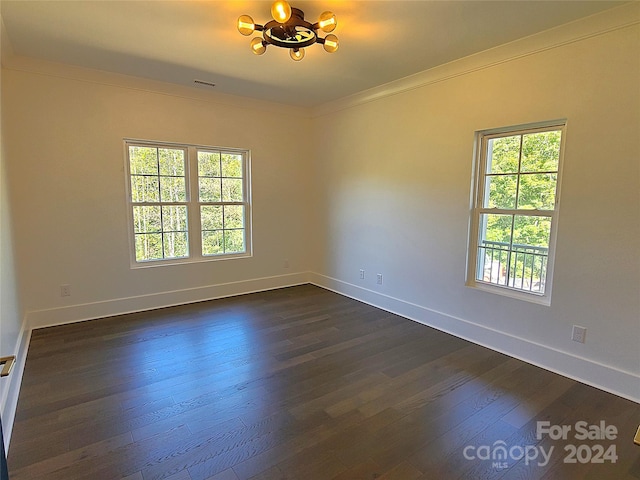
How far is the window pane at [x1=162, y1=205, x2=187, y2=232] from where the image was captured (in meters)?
4.31

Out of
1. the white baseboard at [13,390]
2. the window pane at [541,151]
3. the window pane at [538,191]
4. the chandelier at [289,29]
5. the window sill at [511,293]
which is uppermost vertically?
the chandelier at [289,29]

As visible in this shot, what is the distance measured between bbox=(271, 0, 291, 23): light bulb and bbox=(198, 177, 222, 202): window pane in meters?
2.73

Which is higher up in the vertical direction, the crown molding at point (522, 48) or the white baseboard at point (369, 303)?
the crown molding at point (522, 48)

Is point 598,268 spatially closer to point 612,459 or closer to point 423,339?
point 612,459

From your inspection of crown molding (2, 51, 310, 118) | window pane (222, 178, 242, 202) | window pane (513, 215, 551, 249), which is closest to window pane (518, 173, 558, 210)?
window pane (513, 215, 551, 249)

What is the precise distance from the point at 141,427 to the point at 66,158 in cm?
293

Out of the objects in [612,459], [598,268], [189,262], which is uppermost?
[598,268]

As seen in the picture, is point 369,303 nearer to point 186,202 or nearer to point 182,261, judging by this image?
point 182,261

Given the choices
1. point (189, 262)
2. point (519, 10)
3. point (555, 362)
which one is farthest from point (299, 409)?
point (519, 10)

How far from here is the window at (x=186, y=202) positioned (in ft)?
13.5

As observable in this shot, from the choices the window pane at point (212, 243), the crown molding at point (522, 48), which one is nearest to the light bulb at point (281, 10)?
the crown molding at point (522, 48)

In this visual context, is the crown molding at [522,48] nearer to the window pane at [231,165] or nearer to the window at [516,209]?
the window at [516,209]

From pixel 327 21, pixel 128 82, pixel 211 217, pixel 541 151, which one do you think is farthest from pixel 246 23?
pixel 211 217

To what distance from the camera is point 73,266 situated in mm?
3732
